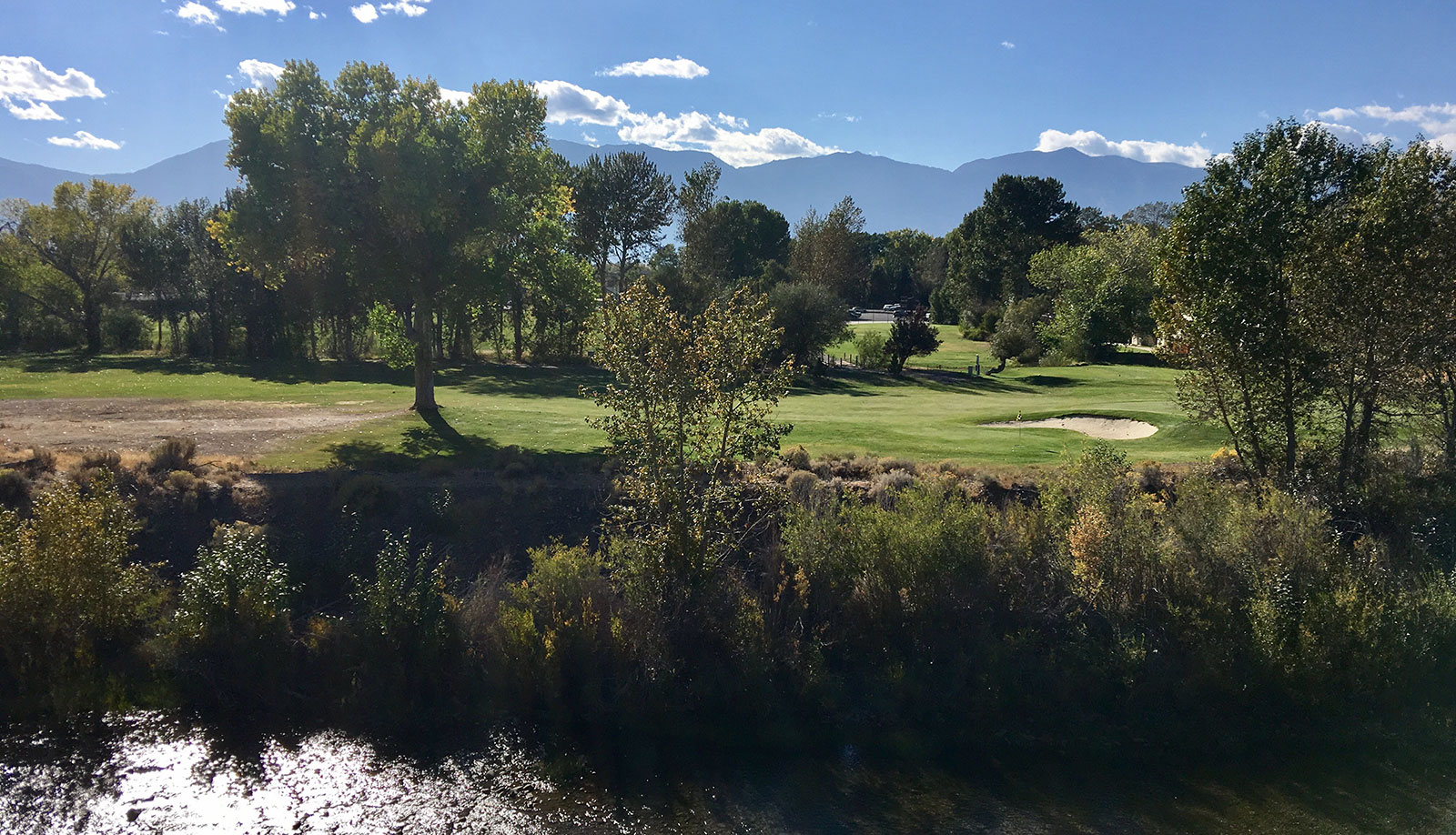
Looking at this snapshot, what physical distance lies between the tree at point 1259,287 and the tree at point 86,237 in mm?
50905

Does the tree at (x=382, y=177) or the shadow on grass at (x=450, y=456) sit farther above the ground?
the tree at (x=382, y=177)

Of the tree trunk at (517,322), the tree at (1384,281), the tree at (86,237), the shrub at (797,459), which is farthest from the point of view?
the tree trunk at (517,322)

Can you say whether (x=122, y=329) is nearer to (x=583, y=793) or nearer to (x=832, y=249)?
(x=583, y=793)

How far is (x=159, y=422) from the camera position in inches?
906

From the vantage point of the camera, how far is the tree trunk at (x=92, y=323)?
47031 mm

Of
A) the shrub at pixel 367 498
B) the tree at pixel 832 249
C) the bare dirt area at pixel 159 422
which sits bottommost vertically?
the shrub at pixel 367 498

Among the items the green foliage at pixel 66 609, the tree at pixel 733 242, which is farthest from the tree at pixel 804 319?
the green foliage at pixel 66 609

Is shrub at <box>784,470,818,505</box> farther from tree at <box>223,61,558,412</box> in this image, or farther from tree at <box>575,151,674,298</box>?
tree at <box>575,151,674,298</box>

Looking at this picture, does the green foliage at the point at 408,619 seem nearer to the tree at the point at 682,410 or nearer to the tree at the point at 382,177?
the tree at the point at 682,410

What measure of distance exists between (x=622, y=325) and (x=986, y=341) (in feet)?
210

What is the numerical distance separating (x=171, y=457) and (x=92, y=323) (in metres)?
38.1

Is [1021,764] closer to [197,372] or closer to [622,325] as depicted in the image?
[622,325]

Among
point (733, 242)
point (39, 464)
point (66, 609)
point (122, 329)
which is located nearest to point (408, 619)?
point (66, 609)

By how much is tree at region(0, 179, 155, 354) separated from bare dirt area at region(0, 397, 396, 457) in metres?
25.3
